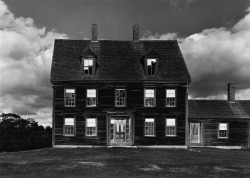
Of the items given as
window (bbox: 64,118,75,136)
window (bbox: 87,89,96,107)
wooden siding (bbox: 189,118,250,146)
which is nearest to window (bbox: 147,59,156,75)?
window (bbox: 87,89,96,107)

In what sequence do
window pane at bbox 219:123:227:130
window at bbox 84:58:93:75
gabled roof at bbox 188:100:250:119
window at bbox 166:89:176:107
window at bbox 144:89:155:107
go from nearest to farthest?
window at bbox 144:89:155:107 < window at bbox 166:89:176:107 < window at bbox 84:58:93:75 < gabled roof at bbox 188:100:250:119 < window pane at bbox 219:123:227:130

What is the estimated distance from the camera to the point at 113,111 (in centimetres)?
3428

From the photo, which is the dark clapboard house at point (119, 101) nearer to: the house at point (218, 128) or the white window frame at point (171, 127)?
the white window frame at point (171, 127)

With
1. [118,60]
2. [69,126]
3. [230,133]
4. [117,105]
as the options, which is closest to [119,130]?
[117,105]

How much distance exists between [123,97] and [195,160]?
1146 centimetres

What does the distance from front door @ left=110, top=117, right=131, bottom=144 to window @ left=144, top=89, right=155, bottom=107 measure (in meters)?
2.36

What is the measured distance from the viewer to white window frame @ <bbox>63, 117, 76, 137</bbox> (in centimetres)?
3419

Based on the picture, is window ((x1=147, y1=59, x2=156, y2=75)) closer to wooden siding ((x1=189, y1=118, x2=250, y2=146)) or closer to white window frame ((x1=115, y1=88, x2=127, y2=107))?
white window frame ((x1=115, y1=88, x2=127, y2=107))

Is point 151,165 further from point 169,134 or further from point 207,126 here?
point 207,126

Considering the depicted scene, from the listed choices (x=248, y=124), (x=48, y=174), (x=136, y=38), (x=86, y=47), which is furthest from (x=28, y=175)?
(x=248, y=124)

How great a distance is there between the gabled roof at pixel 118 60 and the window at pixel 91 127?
12.6 feet

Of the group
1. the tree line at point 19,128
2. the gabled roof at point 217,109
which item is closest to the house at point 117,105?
the gabled roof at point 217,109

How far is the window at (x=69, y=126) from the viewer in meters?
34.2

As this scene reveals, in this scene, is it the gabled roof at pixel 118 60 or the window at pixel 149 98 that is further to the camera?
the gabled roof at pixel 118 60
